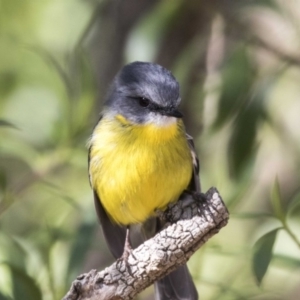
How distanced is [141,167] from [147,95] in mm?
291

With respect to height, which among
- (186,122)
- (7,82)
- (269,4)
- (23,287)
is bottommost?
(23,287)

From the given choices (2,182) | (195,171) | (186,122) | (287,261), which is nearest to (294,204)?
(287,261)

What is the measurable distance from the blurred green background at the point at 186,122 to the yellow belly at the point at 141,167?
A: 24cm

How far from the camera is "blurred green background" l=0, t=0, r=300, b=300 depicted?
3.27m

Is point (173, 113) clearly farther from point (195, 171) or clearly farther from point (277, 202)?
point (277, 202)

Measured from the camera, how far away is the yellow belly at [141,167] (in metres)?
3.04

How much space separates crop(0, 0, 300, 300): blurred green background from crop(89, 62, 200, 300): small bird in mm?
208

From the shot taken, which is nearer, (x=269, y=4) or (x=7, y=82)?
(x=269, y=4)

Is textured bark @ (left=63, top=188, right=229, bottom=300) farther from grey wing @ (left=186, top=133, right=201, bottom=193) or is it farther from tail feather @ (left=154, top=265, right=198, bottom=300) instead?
tail feather @ (left=154, top=265, right=198, bottom=300)

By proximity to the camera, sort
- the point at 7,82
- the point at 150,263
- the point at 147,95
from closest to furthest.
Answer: the point at 150,263 < the point at 147,95 < the point at 7,82

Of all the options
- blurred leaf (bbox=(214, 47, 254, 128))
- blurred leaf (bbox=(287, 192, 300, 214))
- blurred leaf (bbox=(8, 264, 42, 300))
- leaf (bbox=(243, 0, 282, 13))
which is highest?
leaf (bbox=(243, 0, 282, 13))

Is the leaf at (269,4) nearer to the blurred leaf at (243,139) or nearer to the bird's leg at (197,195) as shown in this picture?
the blurred leaf at (243,139)

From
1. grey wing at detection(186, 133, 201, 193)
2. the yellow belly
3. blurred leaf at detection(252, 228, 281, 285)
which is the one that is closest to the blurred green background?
blurred leaf at detection(252, 228, 281, 285)

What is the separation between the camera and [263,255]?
276cm
